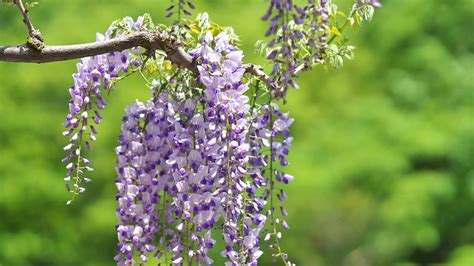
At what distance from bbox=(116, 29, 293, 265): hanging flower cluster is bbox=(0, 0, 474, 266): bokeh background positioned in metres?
7.37

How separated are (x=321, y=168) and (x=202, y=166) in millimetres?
8249

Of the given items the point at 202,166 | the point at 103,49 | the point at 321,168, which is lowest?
the point at 202,166

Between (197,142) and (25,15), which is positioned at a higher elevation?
(25,15)

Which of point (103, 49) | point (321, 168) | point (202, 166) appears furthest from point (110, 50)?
point (321, 168)

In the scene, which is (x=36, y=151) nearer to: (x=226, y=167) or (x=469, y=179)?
(x=469, y=179)

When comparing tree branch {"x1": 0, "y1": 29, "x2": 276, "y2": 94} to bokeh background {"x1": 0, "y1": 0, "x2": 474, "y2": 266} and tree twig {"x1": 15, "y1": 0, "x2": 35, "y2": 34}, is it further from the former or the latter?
bokeh background {"x1": 0, "y1": 0, "x2": 474, "y2": 266}

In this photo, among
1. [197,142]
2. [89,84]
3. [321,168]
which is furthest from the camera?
[321,168]

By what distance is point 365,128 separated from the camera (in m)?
10.9

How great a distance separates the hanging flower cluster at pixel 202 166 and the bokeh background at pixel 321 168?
→ 24.2ft

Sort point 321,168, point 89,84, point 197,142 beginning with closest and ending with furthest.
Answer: point 197,142 < point 89,84 < point 321,168

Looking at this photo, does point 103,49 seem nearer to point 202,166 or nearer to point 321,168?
point 202,166

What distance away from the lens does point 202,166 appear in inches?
86.7

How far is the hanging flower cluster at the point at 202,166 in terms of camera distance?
2.17 m

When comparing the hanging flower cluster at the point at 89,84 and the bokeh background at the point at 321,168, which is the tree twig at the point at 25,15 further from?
the bokeh background at the point at 321,168
